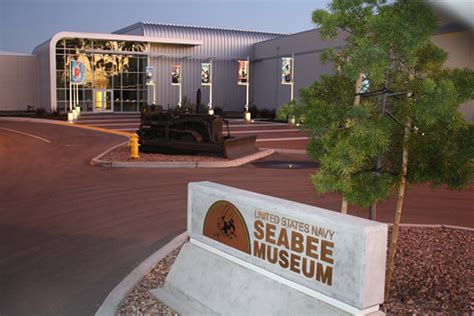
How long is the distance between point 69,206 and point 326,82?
244 inches

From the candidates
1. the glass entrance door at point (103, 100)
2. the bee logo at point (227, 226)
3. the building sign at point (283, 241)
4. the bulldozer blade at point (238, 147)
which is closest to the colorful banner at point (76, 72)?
Result: the glass entrance door at point (103, 100)

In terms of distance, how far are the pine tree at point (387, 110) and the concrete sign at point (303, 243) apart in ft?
2.44

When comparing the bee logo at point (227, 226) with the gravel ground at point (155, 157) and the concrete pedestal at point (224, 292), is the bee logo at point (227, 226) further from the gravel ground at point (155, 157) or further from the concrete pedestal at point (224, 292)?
the gravel ground at point (155, 157)

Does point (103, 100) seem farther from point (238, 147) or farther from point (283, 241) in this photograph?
point (283, 241)

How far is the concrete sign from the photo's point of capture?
3904mm

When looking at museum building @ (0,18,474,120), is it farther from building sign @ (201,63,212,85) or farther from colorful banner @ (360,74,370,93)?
colorful banner @ (360,74,370,93)

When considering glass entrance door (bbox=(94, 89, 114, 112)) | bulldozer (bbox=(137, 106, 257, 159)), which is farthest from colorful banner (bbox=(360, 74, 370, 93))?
glass entrance door (bbox=(94, 89, 114, 112))

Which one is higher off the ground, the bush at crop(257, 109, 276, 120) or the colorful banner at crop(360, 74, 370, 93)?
the colorful banner at crop(360, 74, 370, 93)

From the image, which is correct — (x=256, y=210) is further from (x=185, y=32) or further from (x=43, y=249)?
(x=185, y=32)

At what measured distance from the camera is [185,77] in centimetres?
5394

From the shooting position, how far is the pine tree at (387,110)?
4742mm

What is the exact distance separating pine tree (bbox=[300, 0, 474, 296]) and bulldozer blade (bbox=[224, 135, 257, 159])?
1114 cm

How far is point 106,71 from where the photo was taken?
167 feet

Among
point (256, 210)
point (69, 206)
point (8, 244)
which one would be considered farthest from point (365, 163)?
point (69, 206)
